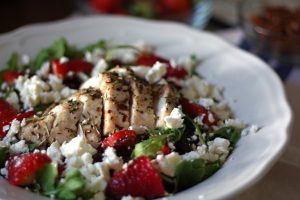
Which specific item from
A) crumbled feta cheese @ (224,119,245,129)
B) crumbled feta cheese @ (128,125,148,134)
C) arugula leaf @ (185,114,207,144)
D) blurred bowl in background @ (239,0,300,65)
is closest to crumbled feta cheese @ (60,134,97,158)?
A: crumbled feta cheese @ (128,125,148,134)

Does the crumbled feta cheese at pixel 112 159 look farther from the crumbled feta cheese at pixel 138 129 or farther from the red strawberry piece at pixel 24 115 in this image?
the red strawberry piece at pixel 24 115

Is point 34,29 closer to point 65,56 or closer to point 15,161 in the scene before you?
point 65,56

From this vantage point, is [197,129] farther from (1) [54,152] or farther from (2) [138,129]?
(1) [54,152]

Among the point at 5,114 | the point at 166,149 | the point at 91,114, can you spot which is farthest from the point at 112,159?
the point at 5,114

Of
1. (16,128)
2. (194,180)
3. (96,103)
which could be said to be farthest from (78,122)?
(194,180)

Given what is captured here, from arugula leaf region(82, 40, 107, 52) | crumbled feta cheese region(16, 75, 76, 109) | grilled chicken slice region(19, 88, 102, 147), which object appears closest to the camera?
grilled chicken slice region(19, 88, 102, 147)

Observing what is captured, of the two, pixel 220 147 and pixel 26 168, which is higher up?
pixel 26 168

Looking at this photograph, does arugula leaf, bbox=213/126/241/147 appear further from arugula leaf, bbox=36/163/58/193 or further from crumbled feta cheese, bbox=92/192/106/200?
arugula leaf, bbox=36/163/58/193
